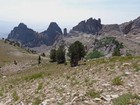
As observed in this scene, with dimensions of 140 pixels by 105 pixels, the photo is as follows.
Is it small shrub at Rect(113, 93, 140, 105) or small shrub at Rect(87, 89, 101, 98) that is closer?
small shrub at Rect(113, 93, 140, 105)

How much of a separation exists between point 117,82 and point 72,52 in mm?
54840

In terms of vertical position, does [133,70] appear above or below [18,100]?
above

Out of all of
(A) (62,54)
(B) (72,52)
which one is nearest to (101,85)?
(B) (72,52)

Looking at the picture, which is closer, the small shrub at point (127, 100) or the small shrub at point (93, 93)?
the small shrub at point (127, 100)

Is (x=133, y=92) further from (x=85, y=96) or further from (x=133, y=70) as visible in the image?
(x=133, y=70)

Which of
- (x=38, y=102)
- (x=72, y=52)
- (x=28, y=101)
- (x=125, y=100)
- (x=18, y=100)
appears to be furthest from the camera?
(x=72, y=52)

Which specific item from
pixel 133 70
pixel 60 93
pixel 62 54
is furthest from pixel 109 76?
pixel 62 54

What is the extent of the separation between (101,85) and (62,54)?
3058 inches

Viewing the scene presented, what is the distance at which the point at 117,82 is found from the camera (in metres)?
18.9

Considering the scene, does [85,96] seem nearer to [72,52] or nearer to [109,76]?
[109,76]

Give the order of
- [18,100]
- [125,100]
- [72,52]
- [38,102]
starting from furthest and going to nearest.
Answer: [72,52], [18,100], [38,102], [125,100]

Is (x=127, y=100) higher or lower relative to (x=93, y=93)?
lower

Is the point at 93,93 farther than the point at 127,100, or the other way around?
the point at 93,93

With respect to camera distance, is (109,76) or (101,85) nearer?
(101,85)
